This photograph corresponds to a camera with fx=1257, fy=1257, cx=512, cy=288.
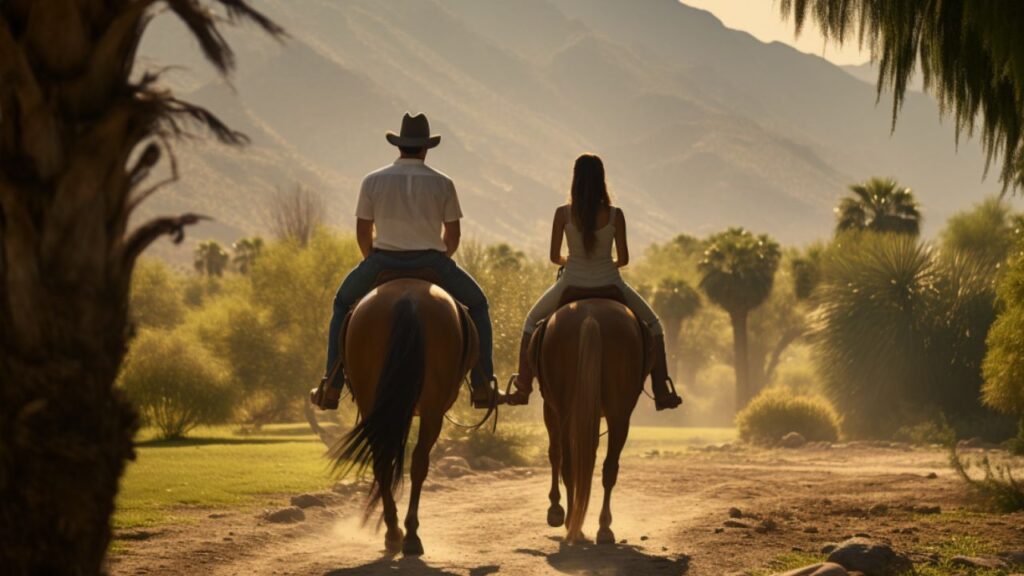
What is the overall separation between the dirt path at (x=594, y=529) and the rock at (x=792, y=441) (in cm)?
1823

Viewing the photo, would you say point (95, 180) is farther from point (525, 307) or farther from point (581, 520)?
point (525, 307)

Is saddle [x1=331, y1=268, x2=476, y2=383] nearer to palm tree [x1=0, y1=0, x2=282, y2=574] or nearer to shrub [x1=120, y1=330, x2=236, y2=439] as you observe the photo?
palm tree [x1=0, y1=0, x2=282, y2=574]

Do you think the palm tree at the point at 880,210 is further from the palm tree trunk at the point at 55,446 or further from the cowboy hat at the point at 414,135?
the palm tree trunk at the point at 55,446

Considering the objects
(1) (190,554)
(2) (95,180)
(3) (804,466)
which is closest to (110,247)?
(2) (95,180)

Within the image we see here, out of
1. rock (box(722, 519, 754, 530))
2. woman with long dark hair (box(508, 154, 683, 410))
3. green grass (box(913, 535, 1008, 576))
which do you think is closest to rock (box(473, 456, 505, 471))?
rock (box(722, 519, 754, 530))

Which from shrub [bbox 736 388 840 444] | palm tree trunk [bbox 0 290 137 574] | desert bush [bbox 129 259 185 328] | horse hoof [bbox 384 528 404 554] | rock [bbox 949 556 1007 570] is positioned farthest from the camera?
desert bush [bbox 129 259 185 328]

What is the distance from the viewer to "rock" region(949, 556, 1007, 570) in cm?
984

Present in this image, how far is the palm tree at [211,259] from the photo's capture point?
362 ft

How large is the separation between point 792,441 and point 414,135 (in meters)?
28.7

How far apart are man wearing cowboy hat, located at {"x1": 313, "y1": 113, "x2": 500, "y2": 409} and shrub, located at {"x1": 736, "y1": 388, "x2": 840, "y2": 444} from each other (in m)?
30.6

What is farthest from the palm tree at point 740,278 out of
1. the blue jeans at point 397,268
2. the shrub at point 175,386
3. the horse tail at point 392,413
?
the horse tail at point 392,413

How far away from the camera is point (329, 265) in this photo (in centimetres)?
3672

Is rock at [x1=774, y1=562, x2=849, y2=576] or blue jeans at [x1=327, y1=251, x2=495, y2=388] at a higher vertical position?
blue jeans at [x1=327, y1=251, x2=495, y2=388]

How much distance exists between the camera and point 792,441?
126ft
